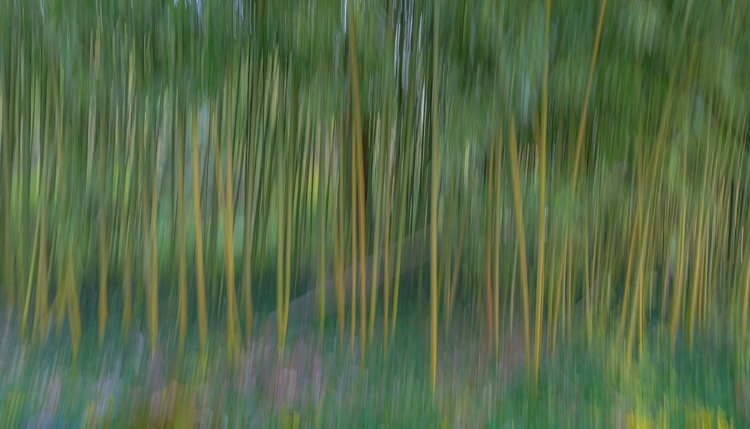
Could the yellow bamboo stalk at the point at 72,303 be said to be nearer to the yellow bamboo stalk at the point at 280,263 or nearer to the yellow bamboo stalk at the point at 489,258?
the yellow bamboo stalk at the point at 280,263

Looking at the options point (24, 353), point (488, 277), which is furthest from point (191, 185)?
point (488, 277)

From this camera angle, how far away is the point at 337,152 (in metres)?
1.87

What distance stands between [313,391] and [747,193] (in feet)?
6.99

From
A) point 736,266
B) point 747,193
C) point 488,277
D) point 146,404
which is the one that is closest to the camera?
point 146,404

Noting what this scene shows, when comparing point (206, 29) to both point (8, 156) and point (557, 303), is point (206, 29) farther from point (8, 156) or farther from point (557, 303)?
point (557, 303)

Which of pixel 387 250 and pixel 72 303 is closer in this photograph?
pixel 72 303

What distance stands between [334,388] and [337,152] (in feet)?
2.62

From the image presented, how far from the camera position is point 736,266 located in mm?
2605

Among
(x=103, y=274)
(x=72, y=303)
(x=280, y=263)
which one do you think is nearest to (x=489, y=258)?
(x=280, y=263)

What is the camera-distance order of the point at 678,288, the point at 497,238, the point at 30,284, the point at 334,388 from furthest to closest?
the point at 678,288
the point at 497,238
the point at 30,284
the point at 334,388

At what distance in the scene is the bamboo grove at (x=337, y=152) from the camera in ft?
5.62

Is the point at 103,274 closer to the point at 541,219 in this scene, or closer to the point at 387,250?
the point at 387,250

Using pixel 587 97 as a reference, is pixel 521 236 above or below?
below

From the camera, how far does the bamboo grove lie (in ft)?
5.62
